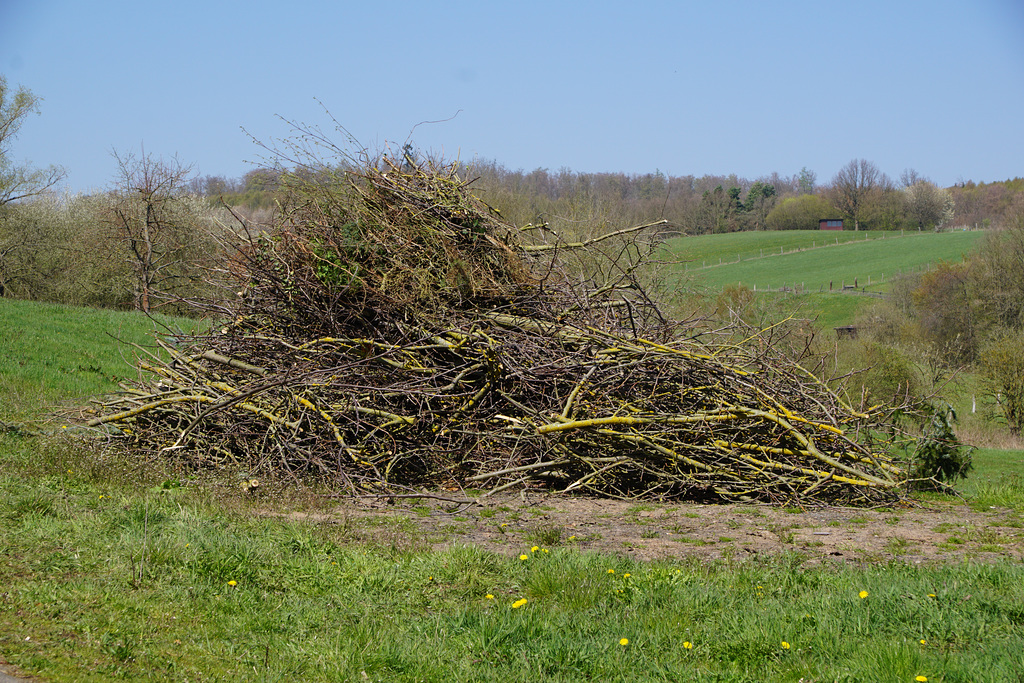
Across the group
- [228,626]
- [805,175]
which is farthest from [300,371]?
[805,175]

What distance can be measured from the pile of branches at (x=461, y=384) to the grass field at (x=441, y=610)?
7.08ft

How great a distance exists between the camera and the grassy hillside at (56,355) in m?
11.4

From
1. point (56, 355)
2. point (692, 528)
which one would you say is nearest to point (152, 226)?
point (56, 355)

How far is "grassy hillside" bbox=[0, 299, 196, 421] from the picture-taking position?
11.4m

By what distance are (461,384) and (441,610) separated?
13.2 ft

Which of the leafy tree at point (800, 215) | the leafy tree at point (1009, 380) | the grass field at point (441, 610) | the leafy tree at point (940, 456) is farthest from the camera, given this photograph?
the leafy tree at point (800, 215)

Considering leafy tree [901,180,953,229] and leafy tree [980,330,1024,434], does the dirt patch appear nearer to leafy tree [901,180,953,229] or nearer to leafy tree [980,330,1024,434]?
leafy tree [980,330,1024,434]

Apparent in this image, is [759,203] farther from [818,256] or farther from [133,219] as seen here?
[133,219]

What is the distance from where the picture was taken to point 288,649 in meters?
3.37

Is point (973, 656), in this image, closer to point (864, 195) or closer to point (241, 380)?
point (241, 380)

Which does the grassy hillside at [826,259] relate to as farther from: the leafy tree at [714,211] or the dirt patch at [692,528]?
the dirt patch at [692,528]

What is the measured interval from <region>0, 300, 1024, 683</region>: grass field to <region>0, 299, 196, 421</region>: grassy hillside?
5.49 m

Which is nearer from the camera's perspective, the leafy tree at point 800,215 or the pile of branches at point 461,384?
the pile of branches at point 461,384

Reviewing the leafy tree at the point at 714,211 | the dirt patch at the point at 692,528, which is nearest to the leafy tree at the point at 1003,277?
the leafy tree at the point at 714,211
